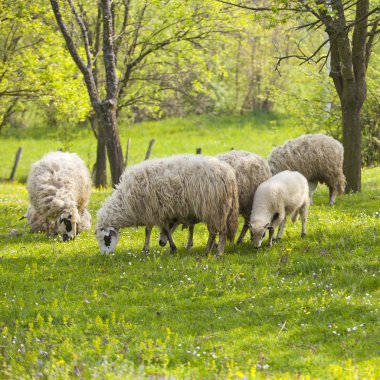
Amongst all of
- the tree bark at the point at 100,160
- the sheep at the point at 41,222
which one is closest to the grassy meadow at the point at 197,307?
→ the sheep at the point at 41,222

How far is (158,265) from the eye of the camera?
30.8ft

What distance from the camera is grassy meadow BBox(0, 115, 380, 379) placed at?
18.8 ft

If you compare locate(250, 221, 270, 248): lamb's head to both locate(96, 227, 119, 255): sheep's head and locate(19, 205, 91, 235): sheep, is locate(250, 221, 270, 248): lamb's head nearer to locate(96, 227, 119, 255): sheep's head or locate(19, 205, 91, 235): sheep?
locate(96, 227, 119, 255): sheep's head

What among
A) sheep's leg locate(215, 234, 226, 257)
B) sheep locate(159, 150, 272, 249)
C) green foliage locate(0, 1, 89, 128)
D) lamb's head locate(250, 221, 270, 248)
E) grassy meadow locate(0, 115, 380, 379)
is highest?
green foliage locate(0, 1, 89, 128)

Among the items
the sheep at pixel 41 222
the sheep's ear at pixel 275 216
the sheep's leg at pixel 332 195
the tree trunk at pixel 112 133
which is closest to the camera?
the sheep's ear at pixel 275 216

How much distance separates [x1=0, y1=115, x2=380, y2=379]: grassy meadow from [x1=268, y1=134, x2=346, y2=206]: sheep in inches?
79.1

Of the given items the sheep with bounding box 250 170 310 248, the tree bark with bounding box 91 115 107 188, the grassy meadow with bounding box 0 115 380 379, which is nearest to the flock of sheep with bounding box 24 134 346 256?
the sheep with bounding box 250 170 310 248

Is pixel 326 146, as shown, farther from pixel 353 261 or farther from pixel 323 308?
pixel 323 308

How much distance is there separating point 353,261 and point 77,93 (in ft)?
43.6

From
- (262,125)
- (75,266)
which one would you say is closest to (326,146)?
(75,266)

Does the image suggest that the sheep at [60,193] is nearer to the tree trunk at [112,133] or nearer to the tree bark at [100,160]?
the tree trunk at [112,133]

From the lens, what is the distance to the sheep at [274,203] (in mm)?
10016

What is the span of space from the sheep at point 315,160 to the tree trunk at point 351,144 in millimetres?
525

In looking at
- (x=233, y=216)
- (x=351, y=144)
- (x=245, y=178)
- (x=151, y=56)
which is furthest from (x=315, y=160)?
(x=151, y=56)
